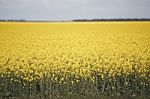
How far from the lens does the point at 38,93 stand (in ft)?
37.9

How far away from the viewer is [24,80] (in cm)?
1212

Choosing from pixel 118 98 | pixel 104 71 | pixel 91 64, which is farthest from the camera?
pixel 91 64

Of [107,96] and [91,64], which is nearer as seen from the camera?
[107,96]

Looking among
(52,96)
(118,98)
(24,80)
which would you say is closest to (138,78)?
(118,98)

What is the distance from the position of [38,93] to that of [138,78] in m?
4.03

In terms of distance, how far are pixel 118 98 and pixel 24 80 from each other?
149 inches

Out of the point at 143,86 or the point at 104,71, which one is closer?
the point at 143,86

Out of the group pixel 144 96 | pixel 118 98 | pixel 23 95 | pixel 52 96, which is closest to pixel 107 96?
pixel 118 98

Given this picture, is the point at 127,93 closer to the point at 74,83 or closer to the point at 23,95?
the point at 74,83

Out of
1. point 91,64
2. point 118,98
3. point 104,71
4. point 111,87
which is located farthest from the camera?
point 91,64

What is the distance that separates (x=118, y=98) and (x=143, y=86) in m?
1.27

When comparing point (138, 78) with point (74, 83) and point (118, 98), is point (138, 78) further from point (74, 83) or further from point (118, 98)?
point (74, 83)

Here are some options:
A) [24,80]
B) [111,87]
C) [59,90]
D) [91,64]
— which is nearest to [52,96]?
[59,90]

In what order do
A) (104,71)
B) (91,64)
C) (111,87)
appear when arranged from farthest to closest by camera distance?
1. (91,64)
2. (104,71)
3. (111,87)
